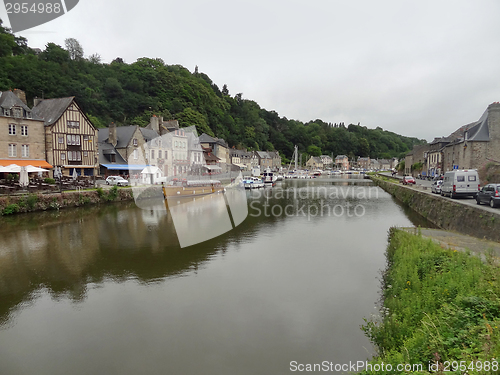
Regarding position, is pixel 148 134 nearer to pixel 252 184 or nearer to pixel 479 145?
pixel 252 184

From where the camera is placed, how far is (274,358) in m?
6.00

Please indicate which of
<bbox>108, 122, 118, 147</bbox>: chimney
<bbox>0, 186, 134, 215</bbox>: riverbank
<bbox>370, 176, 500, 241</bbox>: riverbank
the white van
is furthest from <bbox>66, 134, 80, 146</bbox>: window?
the white van

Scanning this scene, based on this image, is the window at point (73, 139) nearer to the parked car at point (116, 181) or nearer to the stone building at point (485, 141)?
the parked car at point (116, 181)

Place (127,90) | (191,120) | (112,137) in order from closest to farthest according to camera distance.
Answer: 1. (112,137)
2. (191,120)
3. (127,90)

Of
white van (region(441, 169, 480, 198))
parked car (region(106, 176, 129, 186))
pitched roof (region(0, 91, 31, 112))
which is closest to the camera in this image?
white van (region(441, 169, 480, 198))

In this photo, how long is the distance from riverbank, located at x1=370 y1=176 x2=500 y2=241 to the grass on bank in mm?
5034

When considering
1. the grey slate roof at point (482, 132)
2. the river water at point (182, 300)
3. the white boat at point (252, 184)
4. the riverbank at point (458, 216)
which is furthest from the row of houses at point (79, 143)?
the grey slate roof at point (482, 132)

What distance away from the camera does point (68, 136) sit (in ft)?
105

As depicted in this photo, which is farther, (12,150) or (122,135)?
(122,135)

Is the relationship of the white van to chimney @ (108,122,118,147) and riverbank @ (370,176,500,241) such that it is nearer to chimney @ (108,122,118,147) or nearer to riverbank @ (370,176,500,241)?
riverbank @ (370,176,500,241)

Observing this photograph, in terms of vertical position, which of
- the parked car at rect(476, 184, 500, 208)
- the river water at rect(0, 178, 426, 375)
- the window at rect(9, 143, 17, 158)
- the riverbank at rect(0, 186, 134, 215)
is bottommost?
the river water at rect(0, 178, 426, 375)

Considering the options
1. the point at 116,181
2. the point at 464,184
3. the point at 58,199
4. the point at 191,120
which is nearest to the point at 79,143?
the point at 116,181

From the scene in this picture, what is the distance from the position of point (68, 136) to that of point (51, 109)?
3340 mm

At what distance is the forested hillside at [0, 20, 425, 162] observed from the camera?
5088 centimetres
